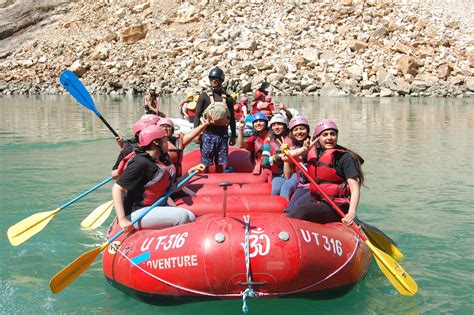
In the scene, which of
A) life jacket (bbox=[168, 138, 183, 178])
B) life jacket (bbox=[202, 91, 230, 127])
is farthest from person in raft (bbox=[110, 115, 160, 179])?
life jacket (bbox=[202, 91, 230, 127])

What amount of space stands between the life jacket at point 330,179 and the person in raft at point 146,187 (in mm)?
1160

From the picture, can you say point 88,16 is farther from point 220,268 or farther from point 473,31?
point 220,268

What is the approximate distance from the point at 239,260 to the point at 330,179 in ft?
4.31

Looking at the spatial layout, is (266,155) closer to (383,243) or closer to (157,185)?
(383,243)

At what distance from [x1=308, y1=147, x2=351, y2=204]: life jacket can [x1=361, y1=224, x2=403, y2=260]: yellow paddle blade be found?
0.53 metres

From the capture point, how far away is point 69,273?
13.4 feet

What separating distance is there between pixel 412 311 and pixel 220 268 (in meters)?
1.63

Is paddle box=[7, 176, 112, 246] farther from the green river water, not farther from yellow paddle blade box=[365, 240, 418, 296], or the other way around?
yellow paddle blade box=[365, 240, 418, 296]

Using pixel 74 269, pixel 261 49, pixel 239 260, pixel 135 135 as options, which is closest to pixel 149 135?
pixel 135 135

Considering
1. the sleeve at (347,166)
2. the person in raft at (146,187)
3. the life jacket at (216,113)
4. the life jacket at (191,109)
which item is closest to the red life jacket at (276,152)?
the life jacket at (216,113)

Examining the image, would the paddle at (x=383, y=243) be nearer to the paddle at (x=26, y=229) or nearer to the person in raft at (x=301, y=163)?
the person in raft at (x=301, y=163)

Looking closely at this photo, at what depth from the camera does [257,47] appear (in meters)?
29.4

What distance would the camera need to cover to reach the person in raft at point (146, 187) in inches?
167

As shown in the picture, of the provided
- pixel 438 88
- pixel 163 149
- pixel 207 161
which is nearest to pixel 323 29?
pixel 438 88
